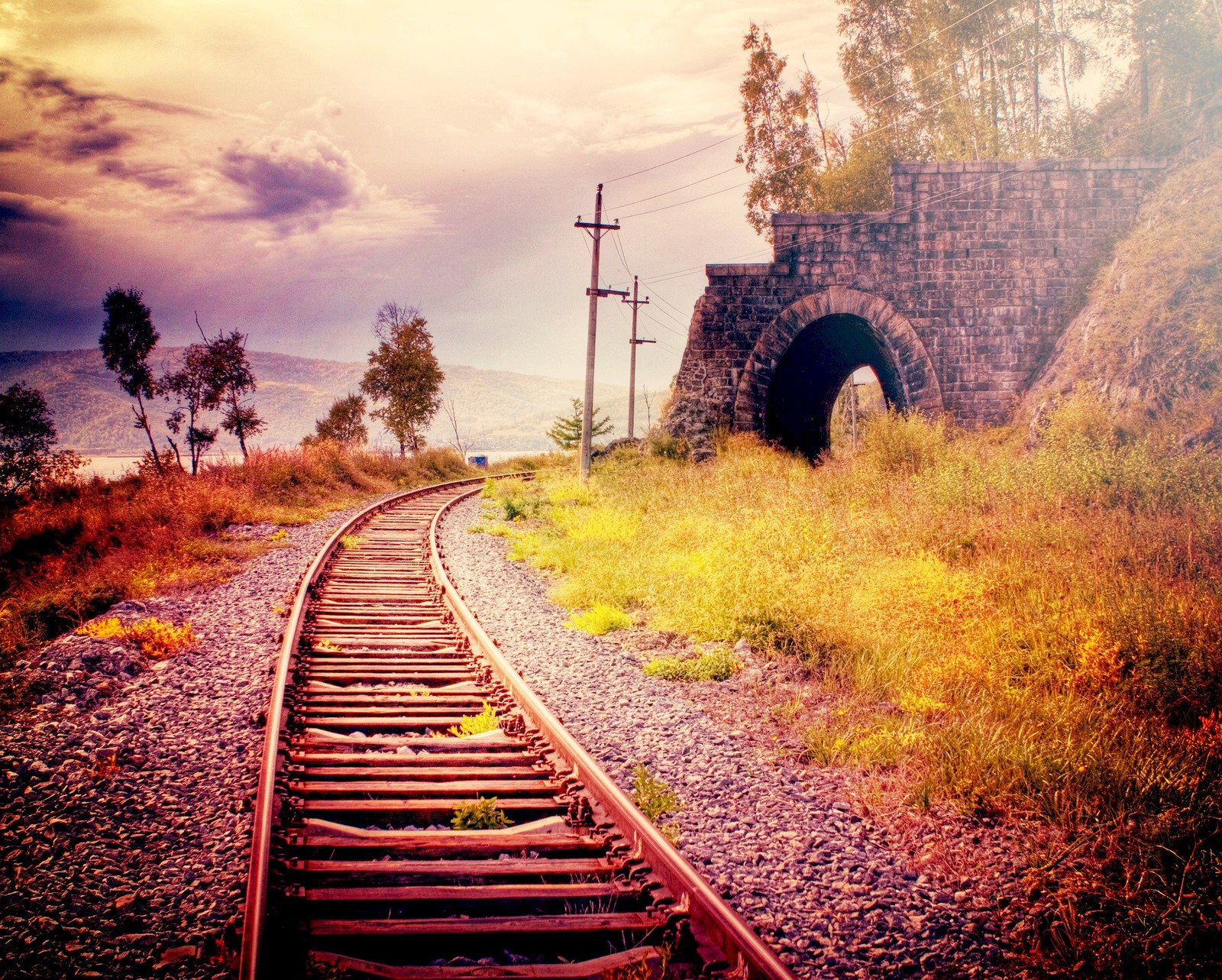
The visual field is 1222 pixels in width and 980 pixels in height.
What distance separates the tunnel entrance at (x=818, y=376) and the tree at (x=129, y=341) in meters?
32.6

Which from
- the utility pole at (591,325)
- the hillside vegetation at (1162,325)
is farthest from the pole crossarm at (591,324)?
the hillside vegetation at (1162,325)

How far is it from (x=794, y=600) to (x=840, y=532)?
7.39ft

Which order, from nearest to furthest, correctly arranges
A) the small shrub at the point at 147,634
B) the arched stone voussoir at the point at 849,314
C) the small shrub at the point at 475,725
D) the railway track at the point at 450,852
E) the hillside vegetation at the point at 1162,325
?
1. the railway track at the point at 450,852
2. the small shrub at the point at 475,725
3. the small shrub at the point at 147,634
4. the hillside vegetation at the point at 1162,325
5. the arched stone voussoir at the point at 849,314

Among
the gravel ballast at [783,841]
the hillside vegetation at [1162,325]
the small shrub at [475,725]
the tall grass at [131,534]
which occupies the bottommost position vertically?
the gravel ballast at [783,841]

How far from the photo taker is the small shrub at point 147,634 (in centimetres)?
610

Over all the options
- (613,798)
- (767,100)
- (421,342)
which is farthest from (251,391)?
(613,798)

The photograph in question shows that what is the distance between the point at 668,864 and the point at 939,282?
56.2 feet

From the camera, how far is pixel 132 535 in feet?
35.8

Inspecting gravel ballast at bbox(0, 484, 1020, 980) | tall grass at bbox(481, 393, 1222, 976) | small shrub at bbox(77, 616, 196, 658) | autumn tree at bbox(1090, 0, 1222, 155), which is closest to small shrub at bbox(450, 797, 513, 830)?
gravel ballast at bbox(0, 484, 1020, 980)

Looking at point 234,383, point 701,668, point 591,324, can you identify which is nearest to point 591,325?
point 591,324

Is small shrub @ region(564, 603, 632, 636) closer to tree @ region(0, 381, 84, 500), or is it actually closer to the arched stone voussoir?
the arched stone voussoir

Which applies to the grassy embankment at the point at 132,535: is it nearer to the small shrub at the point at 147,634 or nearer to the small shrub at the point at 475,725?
the small shrub at the point at 147,634

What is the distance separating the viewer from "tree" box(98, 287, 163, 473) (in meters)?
35.6

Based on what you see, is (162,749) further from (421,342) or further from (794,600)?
(421,342)
